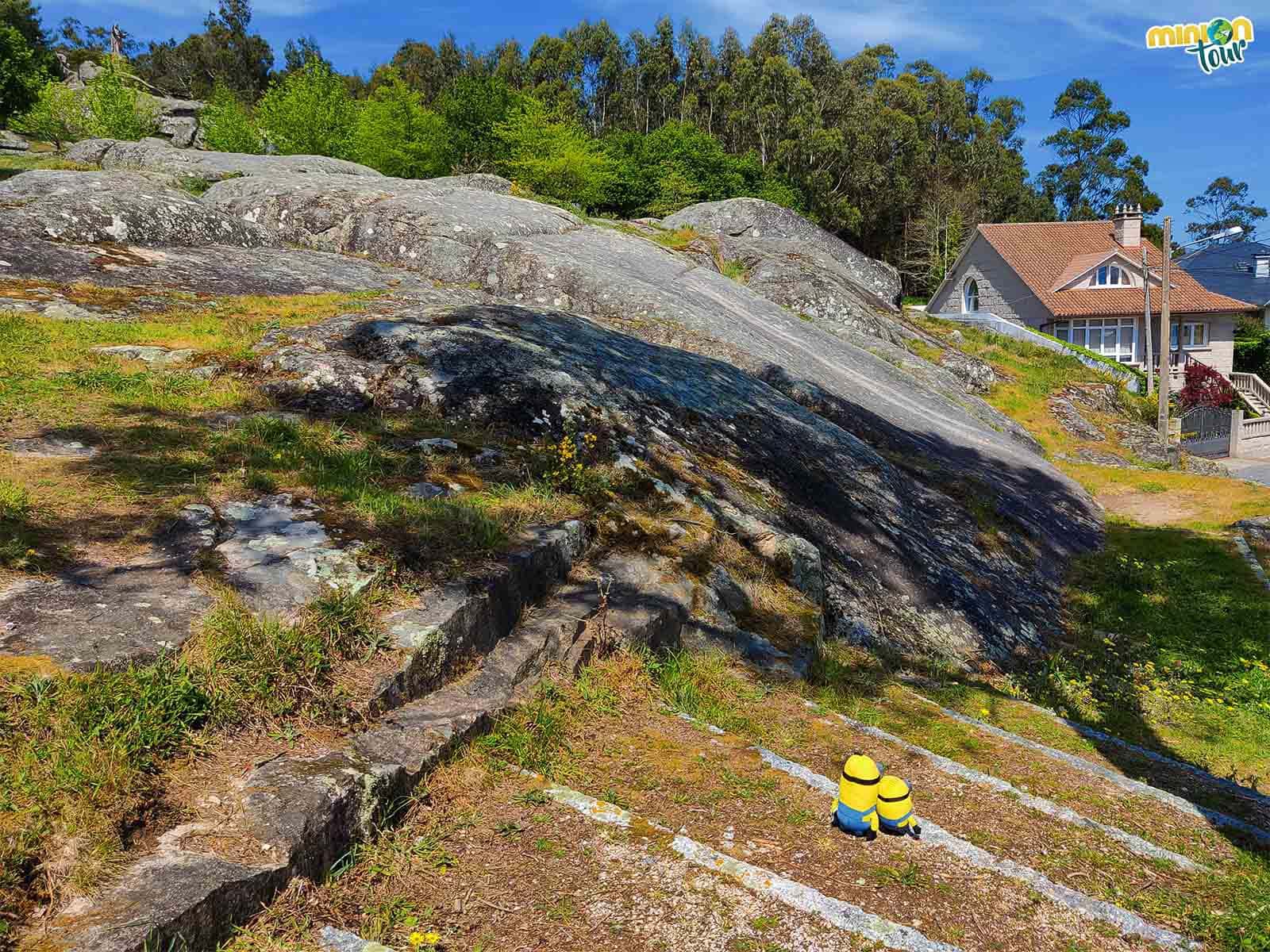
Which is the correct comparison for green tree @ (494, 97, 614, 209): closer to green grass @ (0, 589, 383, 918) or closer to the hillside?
the hillside

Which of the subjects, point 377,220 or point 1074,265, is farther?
point 1074,265

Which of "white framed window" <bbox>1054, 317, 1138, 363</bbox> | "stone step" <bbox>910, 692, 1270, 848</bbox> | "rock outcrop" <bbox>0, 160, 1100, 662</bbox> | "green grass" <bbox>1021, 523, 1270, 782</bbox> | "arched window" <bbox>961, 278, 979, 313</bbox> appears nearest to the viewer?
"stone step" <bbox>910, 692, 1270, 848</bbox>

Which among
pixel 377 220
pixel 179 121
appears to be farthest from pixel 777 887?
pixel 179 121

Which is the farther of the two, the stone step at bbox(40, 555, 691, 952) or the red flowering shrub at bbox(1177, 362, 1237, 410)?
the red flowering shrub at bbox(1177, 362, 1237, 410)

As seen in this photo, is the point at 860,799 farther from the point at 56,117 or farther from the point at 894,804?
the point at 56,117

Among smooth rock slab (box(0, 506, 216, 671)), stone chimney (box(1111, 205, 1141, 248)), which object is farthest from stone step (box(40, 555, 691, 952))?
stone chimney (box(1111, 205, 1141, 248))

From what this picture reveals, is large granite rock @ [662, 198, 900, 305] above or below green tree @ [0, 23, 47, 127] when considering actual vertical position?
below
